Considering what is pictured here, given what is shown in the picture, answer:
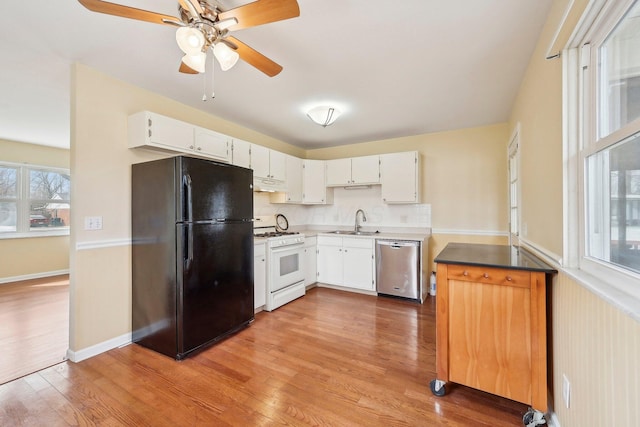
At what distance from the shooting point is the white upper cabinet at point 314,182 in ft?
15.1

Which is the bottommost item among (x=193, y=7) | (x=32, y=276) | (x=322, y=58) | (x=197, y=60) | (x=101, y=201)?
(x=32, y=276)

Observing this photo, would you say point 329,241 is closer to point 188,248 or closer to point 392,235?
point 392,235

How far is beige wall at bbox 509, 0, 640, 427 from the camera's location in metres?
0.86

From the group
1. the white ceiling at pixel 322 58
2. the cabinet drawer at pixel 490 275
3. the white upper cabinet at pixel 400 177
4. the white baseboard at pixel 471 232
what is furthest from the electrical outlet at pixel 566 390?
the white upper cabinet at pixel 400 177

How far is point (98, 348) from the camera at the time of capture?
7.70ft

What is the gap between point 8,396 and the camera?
5.90 feet

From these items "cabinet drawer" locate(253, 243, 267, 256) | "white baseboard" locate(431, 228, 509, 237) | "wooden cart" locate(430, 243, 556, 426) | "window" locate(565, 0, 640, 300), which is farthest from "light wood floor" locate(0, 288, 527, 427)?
"white baseboard" locate(431, 228, 509, 237)

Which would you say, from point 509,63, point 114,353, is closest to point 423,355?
point 509,63

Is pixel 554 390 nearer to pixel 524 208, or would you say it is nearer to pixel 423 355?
pixel 423 355

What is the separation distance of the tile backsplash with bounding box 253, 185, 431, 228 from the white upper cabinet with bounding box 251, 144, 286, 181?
1.41 ft

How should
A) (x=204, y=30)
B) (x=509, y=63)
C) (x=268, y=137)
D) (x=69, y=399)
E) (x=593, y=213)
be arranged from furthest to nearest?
(x=268, y=137) → (x=509, y=63) → (x=69, y=399) → (x=204, y=30) → (x=593, y=213)

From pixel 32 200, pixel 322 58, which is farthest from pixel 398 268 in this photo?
pixel 32 200

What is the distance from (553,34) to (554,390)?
6.60ft

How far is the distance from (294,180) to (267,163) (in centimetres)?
68
